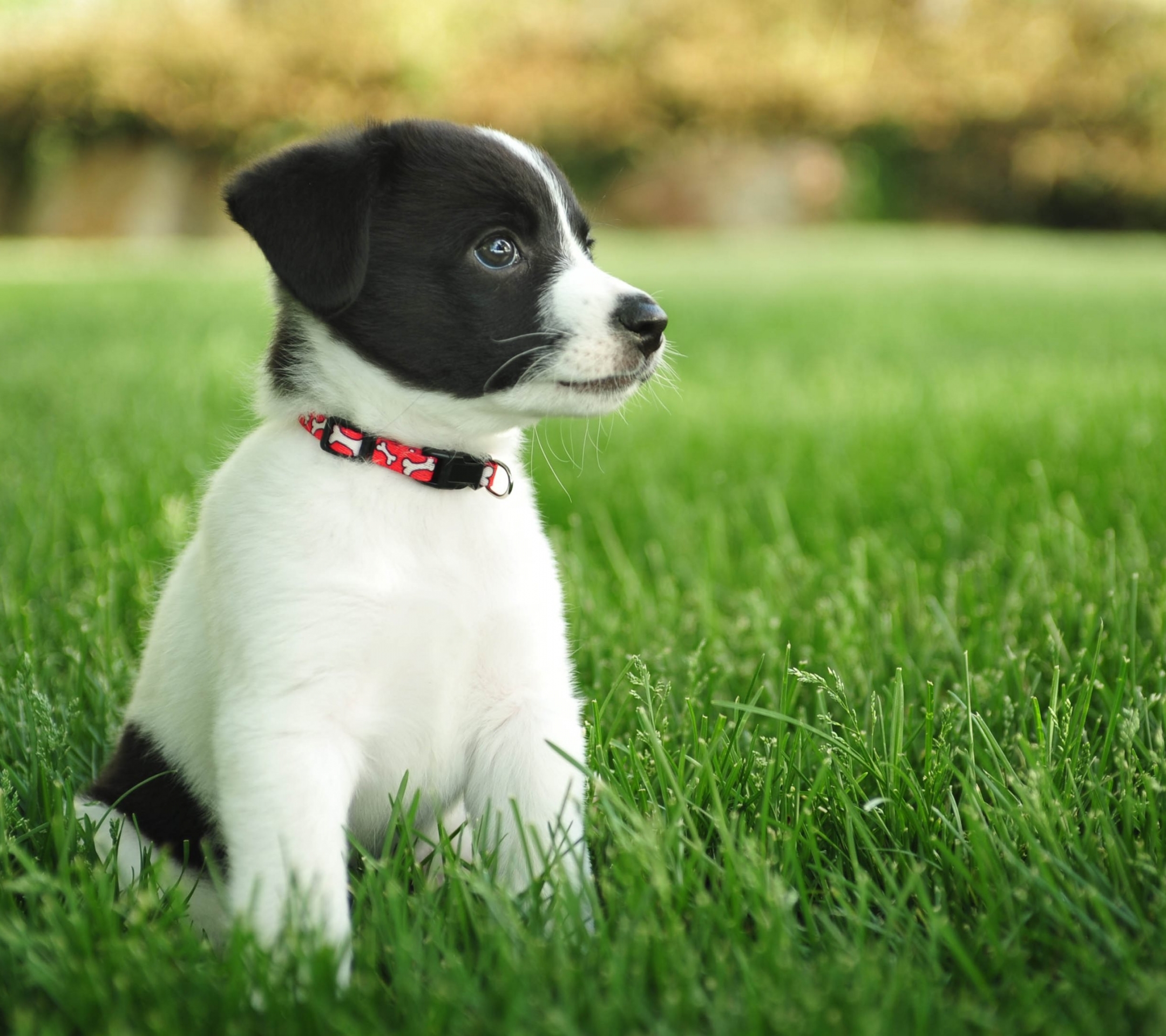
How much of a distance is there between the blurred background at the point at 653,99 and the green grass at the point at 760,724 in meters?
25.8

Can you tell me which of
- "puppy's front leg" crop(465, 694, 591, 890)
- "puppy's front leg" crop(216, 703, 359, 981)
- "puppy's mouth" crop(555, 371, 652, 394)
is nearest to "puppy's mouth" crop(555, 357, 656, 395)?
"puppy's mouth" crop(555, 371, 652, 394)

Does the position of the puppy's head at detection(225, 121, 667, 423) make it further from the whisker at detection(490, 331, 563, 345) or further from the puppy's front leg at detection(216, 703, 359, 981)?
the puppy's front leg at detection(216, 703, 359, 981)

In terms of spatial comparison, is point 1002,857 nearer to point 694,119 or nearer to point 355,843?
point 355,843

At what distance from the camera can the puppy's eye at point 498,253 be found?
222cm

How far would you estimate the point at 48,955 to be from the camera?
1693mm

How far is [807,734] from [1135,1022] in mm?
859

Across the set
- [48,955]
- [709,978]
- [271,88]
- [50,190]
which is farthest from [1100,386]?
[50,190]

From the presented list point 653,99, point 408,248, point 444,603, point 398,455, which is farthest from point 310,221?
point 653,99

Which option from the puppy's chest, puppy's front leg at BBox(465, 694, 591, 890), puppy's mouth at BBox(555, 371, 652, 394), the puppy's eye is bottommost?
puppy's front leg at BBox(465, 694, 591, 890)

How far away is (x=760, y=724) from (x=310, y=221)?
1345 millimetres

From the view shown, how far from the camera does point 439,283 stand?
7.13 feet

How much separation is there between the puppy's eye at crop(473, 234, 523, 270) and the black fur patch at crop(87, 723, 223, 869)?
1091 mm

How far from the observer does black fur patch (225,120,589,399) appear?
82.5 inches

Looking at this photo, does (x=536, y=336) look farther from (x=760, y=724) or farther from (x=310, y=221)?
(x=760, y=724)
